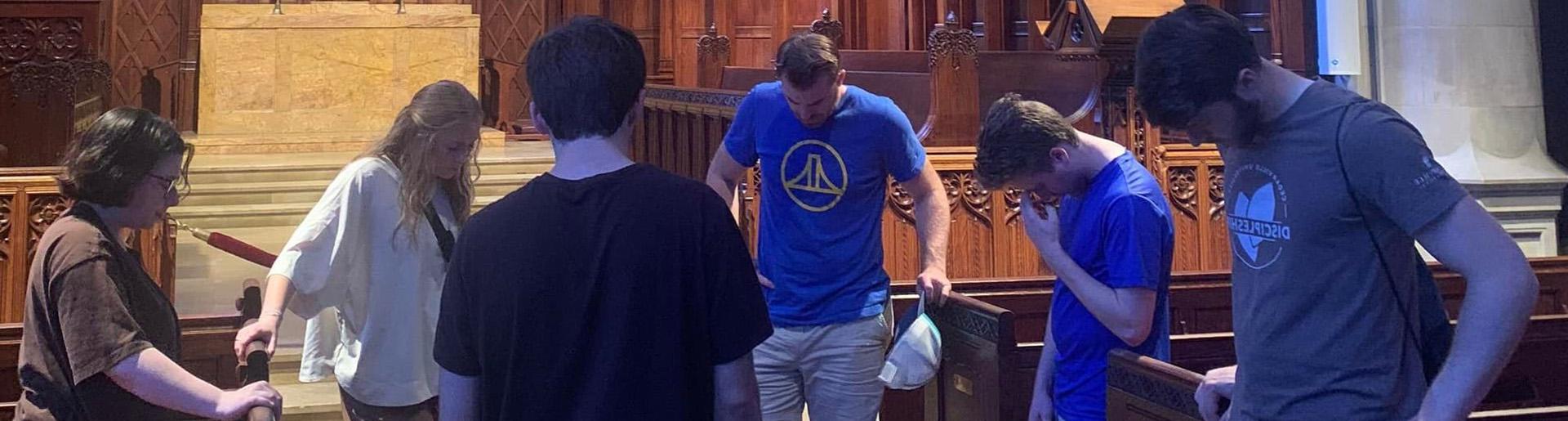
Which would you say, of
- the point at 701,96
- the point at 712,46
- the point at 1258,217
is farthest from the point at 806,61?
the point at 712,46

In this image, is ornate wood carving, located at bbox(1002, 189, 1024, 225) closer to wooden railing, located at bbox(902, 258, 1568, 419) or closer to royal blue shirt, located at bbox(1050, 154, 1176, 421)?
wooden railing, located at bbox(902, 258, 1568, 419)

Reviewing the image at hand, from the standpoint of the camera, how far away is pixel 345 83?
10.9m

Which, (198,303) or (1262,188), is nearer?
(1262,188)

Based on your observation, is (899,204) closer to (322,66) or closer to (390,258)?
(390,258)

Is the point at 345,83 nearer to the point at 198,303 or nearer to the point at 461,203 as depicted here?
the point at 198,303

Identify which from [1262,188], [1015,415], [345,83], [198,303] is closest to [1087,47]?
[1015,415]

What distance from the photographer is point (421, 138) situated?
2.49 meters

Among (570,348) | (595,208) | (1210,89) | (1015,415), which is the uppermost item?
(1210,89)

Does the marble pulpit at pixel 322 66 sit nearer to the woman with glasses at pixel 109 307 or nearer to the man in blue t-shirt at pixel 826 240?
the man in blue t-shirt at pixel 826 240

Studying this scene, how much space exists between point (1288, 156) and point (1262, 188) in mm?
64

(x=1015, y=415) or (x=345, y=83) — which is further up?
(x=345, y=83)

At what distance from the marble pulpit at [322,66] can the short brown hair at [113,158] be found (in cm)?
831

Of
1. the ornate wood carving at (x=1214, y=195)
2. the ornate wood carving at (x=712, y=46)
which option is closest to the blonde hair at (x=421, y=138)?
the ornate wood carving at (x=1214, y=195)

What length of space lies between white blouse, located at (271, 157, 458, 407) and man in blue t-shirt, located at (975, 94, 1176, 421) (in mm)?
1083
